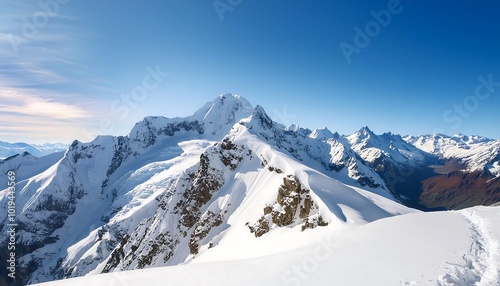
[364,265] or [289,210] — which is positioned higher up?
[364,265]

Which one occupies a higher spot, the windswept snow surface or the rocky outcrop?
the windswept snow surface

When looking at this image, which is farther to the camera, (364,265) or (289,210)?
(289,210)

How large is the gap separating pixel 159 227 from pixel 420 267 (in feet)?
335

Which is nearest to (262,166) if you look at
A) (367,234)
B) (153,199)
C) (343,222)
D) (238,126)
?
(238,126)

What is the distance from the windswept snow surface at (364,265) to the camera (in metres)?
15.7

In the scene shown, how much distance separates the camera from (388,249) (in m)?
19.7

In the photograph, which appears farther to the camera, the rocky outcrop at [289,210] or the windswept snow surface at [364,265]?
the rocky outcrop at [289,210]

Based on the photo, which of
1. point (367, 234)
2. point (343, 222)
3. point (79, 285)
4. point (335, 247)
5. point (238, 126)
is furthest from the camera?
point (238, 126)

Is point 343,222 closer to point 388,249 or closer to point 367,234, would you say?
point 367,234

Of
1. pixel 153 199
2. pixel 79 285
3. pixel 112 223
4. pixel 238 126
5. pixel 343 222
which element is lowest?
pixel 112 223

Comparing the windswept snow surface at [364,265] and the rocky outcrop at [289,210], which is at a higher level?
the windswept snow surface at [364,265]

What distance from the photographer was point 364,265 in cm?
1745

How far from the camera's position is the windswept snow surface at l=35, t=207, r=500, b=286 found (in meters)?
15.7

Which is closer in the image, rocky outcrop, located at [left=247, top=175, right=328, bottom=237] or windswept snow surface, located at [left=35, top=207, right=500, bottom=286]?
windswept snow surface, located at [left=35, top=207, right=500, bottom=286]
